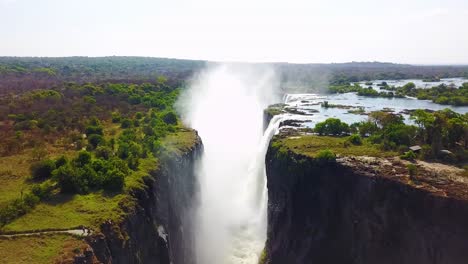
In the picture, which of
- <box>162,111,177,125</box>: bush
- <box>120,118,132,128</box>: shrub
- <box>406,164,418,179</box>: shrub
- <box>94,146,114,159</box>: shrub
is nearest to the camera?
<box>406,164,418,179</box>: shrub

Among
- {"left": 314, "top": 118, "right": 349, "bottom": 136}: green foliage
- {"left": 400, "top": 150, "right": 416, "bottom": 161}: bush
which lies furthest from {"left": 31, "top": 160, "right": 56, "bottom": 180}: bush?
{"left": 400, "top": 150, "right": 416, "bottom": 161}: bush

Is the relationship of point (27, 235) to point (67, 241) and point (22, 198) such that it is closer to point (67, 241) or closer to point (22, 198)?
point (67, 241)

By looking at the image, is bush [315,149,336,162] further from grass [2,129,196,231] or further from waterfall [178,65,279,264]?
grass [2,129,196,231]

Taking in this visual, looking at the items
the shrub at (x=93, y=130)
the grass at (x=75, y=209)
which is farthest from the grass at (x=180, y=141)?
the grass at (x=75, y=209)

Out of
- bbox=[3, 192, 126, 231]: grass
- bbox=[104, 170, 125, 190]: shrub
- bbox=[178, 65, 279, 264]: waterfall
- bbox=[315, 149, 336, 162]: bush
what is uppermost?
bbox=[315, 149, 336, 162]: bush

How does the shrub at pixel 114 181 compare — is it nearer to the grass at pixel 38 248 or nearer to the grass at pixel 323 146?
the grass at pixel 38 248

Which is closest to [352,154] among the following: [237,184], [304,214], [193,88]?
[304,214]
